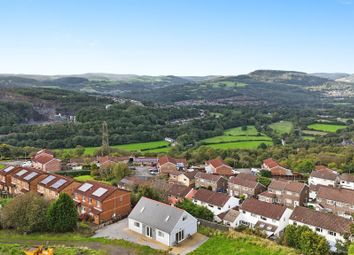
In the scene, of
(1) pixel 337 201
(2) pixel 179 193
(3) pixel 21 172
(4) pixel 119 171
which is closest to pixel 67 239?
(2) pixel 179 193

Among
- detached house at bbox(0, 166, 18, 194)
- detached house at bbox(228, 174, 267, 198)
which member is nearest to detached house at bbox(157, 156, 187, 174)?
detached house at bbox(228, 174, 267, 198)

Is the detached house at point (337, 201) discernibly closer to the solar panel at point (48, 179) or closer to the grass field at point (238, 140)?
the solar panel at point (48, 179)

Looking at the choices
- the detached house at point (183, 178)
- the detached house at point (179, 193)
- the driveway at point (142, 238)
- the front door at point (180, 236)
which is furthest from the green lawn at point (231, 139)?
the front door at point (180, 236)

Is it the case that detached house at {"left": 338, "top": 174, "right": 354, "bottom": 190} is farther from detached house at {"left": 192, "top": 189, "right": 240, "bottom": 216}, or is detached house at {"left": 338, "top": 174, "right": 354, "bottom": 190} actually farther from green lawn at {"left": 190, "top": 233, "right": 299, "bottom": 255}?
green lawn at {"left": 190, "top": 233, "right": 299, "bottom": 255}

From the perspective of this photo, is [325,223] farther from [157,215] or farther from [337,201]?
[157,215]

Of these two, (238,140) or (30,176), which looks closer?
(30,176)

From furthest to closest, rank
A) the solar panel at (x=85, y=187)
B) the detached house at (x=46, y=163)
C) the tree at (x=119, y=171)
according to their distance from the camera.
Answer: the detached house at (x=46, y=163) < the tree at (x=119, y=171) < the solar panel at (x=85, y=187)
